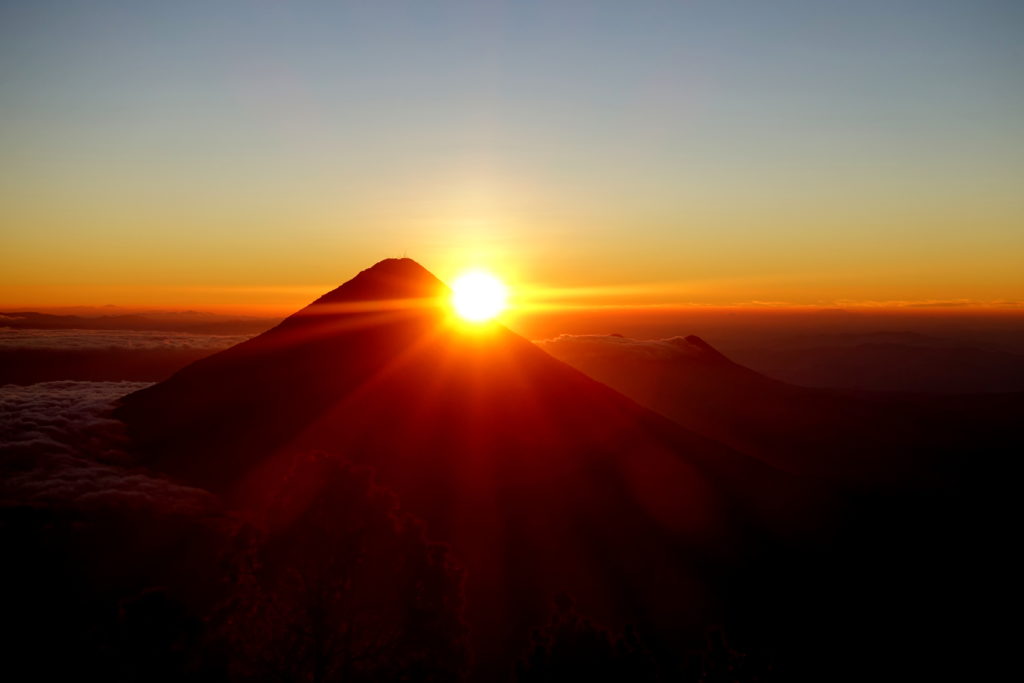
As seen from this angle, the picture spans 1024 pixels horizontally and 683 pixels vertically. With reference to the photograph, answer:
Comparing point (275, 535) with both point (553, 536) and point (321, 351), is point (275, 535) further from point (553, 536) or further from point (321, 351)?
point (321, 351)

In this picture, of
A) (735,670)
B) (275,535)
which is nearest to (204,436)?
(275,535)

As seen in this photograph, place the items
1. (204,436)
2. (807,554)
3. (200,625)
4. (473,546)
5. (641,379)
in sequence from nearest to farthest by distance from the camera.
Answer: (200,625), (473,546), (807,554), (204,436), (641,379)

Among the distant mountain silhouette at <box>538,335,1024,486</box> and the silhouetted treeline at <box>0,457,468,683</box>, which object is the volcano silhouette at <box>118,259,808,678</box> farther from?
the distant mountain silhouette at <box>538,335,1024,486</box>

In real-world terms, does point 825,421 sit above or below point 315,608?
below

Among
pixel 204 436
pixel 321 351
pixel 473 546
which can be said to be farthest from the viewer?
pixel 321 351

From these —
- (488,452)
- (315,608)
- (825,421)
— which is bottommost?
(825,421)

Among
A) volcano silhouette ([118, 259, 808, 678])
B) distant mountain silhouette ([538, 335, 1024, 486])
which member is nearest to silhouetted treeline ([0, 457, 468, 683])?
volcano silhouette ([118, 259, 808, 678])

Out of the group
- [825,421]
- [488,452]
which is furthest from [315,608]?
[825,421]

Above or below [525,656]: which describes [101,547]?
below

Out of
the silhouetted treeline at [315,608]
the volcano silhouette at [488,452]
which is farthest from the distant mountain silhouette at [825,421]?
the silhouetted treeline at [315,608]

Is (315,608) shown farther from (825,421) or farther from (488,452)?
(825,421)
